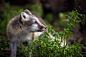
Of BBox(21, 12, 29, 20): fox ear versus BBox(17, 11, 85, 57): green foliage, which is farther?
BBox(21, 12, 29, 20): fox ear

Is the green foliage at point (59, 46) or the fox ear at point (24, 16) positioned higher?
the fox ear at point (24, 16)

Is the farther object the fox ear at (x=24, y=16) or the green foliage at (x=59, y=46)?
the fox ear at (x=24, y=16)

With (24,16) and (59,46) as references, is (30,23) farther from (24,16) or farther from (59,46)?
(59,46)

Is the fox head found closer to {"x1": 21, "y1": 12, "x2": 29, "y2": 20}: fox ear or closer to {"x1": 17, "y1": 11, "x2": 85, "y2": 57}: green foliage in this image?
{"x1": 21, "y1": 12, "x2": 29, "y2": 20}: fox ear

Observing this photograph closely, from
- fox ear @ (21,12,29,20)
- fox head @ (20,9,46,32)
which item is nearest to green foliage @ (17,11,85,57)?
fox head @ (20,9,46,32)

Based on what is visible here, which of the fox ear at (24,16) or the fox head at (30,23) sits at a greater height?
the fox ear at (24,16)

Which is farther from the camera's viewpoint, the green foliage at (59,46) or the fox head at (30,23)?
the fox head at (30,23)

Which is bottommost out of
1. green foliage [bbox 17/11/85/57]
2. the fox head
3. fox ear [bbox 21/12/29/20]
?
green foliage [bbox 17/11/85/57]

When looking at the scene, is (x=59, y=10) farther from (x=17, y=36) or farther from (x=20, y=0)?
(x=20, y=0)

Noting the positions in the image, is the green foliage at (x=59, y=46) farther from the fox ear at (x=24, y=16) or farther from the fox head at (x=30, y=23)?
the fox ear at (x=24, y=16)

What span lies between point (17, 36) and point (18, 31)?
0.55 feet

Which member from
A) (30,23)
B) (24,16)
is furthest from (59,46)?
(24,16)

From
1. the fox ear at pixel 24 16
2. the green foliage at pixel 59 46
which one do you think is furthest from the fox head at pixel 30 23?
the green foliage at pixel 59 46

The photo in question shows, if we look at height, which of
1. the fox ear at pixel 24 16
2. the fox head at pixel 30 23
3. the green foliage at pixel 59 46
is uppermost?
the fox ear at pixel 24 16
